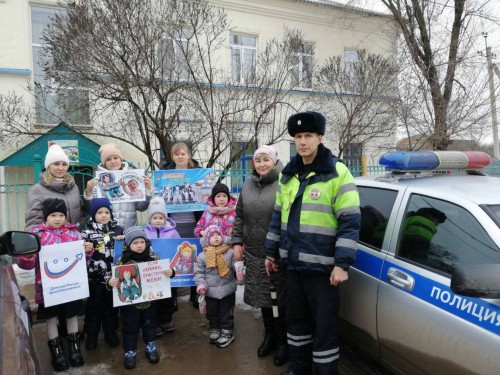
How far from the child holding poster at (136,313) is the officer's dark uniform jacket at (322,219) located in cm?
134

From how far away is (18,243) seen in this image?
237cm

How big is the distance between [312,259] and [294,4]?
1291 centimetres

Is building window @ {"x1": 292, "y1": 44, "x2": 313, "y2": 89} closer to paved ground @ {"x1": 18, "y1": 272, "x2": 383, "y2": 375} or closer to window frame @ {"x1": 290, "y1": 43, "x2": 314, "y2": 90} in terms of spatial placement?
window frame @ {"x1": 290, "y1": 43, "x2": 314, "y2": 90}

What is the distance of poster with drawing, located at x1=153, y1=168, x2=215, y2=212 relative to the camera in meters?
4.34

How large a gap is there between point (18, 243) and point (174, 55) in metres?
5.36

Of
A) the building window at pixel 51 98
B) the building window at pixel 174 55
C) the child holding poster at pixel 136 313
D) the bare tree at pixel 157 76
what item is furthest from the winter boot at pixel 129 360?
the building window at pixel 51 98

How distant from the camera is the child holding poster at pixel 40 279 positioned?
3234mm

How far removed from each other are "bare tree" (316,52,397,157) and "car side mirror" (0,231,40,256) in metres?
→ 7.42

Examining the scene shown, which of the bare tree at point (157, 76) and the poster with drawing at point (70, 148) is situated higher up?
the bare tree at point (157, 76)

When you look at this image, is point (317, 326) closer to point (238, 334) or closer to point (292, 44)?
point (238, 334)

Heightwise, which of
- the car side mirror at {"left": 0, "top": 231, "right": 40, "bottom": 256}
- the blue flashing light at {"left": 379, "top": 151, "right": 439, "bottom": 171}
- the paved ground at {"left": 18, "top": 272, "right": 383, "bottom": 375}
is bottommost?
the paved ground at {"left": 18, "top": 272, "right": 383, "bottom": 375}

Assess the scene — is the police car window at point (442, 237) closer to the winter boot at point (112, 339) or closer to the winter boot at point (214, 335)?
the winter boot at point (214, 335)

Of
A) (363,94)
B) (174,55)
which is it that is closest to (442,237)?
(174,55)

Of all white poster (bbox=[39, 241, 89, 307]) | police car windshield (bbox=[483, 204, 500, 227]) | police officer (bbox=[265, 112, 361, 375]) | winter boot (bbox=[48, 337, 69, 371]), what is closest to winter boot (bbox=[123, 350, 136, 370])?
winter boot (bbox=[48, 337, 69, 371])
